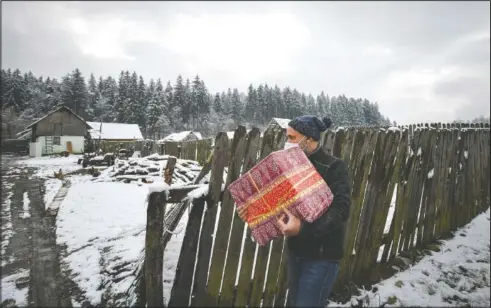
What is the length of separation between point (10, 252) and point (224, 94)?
108005 mm

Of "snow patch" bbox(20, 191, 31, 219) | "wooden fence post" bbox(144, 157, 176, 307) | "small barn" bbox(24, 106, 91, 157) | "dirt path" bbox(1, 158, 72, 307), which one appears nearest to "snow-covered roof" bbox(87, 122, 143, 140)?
"small barn" bbox(24, 106, 91, 157)

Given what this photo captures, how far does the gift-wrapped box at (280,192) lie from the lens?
174cm

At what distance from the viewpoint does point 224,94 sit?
109 m

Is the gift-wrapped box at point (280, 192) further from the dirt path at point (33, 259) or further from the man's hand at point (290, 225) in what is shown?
the dirt path at point (33, 259)

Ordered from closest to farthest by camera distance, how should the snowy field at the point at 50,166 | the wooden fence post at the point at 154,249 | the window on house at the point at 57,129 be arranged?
the wooden fence post at the point at 154,249 < the snowy field at the point at 50,166 < the window on house at the point at 57,129

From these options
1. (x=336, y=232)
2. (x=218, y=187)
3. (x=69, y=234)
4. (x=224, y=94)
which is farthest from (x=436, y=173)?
(x=224, y=94)

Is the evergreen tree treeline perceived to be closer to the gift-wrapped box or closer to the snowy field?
the snowy field

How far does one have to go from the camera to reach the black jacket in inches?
69.0

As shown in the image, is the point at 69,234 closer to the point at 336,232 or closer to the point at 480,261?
the point at 336,232

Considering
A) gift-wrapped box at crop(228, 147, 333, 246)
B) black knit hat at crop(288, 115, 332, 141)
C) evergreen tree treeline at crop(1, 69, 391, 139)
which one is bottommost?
gift-wrapped box at crop(228, 147, 333, 246)

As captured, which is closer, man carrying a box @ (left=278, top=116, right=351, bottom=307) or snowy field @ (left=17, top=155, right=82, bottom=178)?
man carrying a box @ (left=278, top=116, right=351, bottom=307)

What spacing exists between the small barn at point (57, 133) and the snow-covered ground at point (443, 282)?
4272 centimetres

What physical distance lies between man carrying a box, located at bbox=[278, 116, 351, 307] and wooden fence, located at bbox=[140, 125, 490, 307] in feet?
1.96

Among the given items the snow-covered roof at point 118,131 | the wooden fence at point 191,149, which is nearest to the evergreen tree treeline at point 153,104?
the snow-covered roof at point 118,131
